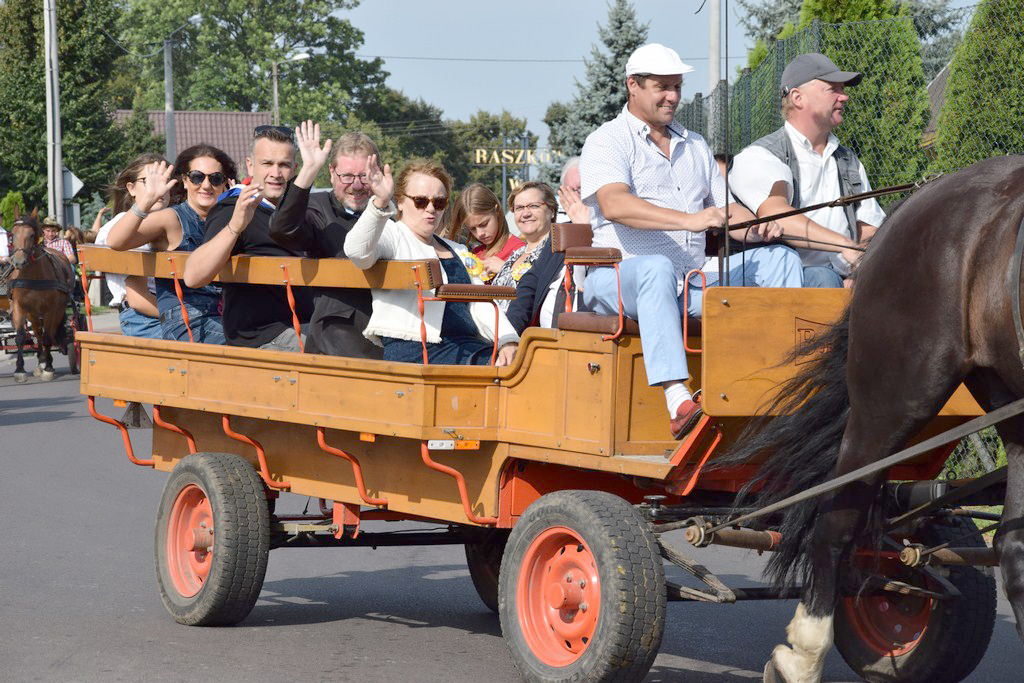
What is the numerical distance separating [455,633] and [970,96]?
4822 millimetres

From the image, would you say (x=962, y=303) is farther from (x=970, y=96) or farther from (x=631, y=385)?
(x=970, y=96)

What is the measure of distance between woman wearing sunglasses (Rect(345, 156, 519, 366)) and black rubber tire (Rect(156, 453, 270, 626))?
0.81 metres

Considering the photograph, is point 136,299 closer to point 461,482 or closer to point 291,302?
point 291,302

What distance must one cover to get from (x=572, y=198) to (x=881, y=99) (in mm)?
4486

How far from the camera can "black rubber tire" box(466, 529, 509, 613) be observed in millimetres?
6598

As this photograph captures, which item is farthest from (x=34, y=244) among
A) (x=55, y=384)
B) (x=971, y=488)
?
(x=971, y=488)

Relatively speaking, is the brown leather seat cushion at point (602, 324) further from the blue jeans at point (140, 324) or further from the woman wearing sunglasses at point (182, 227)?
the blue jeans at point (140, 324)

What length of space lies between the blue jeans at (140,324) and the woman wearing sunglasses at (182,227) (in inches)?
9.4

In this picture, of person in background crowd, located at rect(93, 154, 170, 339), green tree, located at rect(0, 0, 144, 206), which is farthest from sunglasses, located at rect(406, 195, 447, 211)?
green tree, located at rect(0, 0, 144, 206)

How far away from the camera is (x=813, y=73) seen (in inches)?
226

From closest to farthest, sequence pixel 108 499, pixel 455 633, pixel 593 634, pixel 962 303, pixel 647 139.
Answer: pixel 962 303 → pixel 593 634 → pixel 647 139 → pixel 455 633 → pixel 108 499

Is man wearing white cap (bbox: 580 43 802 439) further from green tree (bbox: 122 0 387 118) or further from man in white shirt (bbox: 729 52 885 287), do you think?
green tree (bbox: 122 0 387 118)

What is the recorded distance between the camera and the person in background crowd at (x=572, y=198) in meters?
6.52

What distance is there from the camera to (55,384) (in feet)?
60.8
